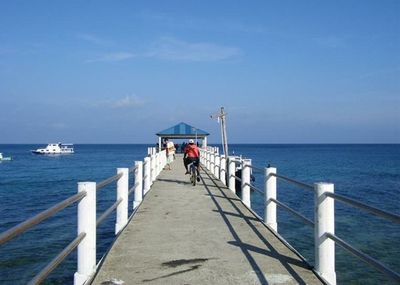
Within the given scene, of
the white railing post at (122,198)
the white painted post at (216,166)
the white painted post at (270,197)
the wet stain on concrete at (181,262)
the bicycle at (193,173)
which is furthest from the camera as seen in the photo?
the white painted post at (216,166)

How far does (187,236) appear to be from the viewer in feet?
27.1

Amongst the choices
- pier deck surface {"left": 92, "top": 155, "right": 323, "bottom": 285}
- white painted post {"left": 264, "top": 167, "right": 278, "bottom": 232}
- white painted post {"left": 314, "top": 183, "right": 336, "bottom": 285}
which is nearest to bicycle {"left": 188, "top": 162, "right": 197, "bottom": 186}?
pier deck surface {"left": 92, "top": 155, "right": 323, "bottom": 285}

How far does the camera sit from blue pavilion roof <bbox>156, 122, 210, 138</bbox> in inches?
1855

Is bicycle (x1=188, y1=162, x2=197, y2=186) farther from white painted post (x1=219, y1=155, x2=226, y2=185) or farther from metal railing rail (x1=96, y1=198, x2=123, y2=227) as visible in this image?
metal railing rail (x1=96, y1=198, x2=123, y2=227)

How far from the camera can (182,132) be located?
47.4 metres

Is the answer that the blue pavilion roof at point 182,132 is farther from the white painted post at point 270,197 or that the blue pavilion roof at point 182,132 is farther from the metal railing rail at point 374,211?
the metal railing rail at point 374,211

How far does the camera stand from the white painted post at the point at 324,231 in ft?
19.6

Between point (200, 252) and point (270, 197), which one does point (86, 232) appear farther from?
point (270, 197)

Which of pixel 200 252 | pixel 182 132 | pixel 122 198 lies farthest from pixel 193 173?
pixel 182 132

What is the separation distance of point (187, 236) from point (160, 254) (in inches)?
53.8

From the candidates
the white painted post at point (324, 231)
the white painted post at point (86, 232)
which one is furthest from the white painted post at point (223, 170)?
the white painted post at point (86, 232)

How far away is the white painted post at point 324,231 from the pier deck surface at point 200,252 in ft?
0.70

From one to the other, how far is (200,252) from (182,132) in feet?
133

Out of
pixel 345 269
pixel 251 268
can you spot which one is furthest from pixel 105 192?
pixel 251 268
